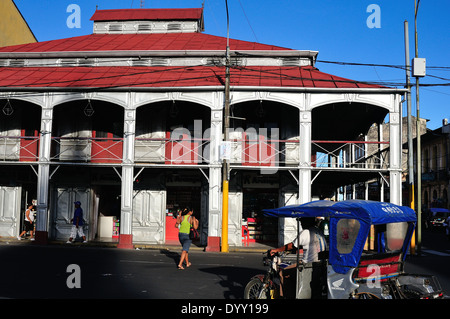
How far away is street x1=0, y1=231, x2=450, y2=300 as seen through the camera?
913cm

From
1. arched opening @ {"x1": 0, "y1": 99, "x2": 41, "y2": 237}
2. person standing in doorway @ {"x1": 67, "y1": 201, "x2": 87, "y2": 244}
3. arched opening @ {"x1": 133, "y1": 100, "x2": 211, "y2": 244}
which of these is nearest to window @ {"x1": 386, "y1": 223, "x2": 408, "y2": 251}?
arched opening @ {"x1": 133, "y1": 100, "x2": 211, "y2": 244}

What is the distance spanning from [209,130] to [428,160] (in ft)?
114

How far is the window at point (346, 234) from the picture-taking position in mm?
6535

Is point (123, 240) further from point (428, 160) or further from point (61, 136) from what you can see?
point (428, 160)

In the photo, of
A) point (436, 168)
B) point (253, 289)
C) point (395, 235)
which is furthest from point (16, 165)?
point (436, 168)

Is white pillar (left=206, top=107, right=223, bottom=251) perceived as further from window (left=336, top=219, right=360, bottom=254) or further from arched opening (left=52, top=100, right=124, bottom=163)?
window (left=336, top=219, right=360, bottom=254)

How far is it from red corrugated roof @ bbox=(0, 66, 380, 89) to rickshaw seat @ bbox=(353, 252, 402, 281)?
42.0ft

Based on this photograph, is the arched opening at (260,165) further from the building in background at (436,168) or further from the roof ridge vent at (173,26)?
the building in background at (436,168)

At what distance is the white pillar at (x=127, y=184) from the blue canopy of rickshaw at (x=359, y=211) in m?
12.0

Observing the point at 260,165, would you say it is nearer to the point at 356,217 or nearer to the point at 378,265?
the point at 378,265

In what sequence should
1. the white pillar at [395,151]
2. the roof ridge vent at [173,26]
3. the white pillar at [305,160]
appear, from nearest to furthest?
the white pillar at [395,151] → the white pillar at [305,160] → the roof ridge vent at [173,26]

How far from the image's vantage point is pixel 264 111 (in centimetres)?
2070

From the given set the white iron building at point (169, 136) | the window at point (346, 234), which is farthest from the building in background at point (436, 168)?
the window at point (346, 234)
